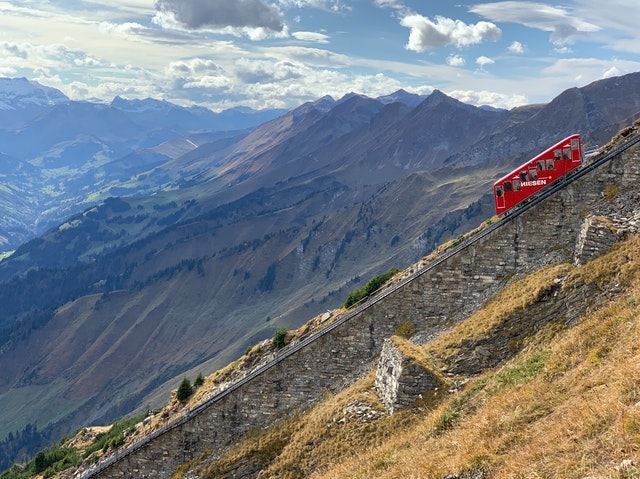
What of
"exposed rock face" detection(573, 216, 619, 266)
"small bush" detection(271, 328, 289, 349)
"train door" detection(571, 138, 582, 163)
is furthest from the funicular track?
"exposed rock face" detection(573, 216, 619, 266)

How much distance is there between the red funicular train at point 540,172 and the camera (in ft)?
115

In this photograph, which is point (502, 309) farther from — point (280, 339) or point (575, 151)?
point (280, 339)

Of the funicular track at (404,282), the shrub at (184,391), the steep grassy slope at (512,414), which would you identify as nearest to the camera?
the steep grassy slope at (512,414)

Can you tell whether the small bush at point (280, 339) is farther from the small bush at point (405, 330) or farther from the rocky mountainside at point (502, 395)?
the small bush at point (405, 330)

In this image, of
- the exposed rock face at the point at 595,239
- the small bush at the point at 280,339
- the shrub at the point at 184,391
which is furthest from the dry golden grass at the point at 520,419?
the shrub at the point at 184,391

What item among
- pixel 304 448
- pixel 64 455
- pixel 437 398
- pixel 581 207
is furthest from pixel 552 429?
pixel 64 455

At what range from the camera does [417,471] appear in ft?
52.0

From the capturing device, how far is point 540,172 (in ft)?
117

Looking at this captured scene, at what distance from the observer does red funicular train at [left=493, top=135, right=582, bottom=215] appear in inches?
1374

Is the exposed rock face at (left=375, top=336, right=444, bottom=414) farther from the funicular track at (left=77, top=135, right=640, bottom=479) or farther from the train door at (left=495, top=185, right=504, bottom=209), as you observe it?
the train door at (left=495, top=185, right=504, bottom=209)

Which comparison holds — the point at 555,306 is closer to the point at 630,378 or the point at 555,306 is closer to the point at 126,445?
the point at 630,378

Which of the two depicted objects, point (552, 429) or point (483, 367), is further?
point (483, 367)

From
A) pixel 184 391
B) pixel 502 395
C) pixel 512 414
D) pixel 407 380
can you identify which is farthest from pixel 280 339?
pixel 512 414

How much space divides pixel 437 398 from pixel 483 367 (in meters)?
3.43
